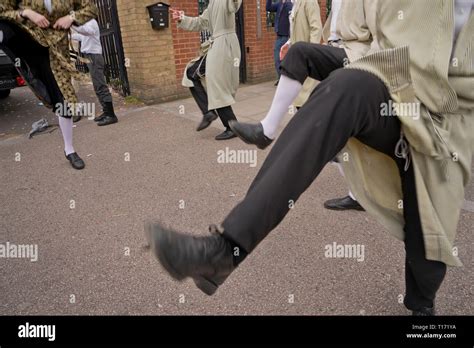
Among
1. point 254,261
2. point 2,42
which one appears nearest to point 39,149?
point 2,42

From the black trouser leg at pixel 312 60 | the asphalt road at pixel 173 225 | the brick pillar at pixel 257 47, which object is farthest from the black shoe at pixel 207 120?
the brick pillar at pixel 257 47

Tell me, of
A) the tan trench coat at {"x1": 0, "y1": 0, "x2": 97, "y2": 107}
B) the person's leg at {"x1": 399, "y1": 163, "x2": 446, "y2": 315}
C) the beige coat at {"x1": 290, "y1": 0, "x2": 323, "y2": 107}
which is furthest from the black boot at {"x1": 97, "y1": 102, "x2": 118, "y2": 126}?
the person's leg at {"x1": 399, "y1": 163, "x2": 446, "y2": 315}

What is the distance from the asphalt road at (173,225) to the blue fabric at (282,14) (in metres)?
3.80

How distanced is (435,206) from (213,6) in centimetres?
412

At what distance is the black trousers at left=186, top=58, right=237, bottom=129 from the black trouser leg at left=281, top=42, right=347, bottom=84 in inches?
119

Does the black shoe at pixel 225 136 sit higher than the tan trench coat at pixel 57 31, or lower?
lower

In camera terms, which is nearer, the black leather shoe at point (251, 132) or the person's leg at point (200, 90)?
the black leather shoe at point (251, 132)

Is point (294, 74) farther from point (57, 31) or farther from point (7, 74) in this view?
point (7, 74)

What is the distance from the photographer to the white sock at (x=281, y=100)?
1.98m

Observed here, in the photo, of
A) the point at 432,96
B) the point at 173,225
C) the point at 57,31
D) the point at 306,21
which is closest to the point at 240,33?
the point at 306,21

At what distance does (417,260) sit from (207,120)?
398cm

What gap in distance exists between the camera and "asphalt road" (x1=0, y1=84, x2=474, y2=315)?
2.12 metres

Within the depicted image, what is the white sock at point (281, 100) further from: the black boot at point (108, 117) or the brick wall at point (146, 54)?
the brick wall at point (146, 54)

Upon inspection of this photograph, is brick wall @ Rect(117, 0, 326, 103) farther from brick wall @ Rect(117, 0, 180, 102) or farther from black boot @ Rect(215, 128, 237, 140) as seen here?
black boot @ Rect(215, 128, 237, 140)
